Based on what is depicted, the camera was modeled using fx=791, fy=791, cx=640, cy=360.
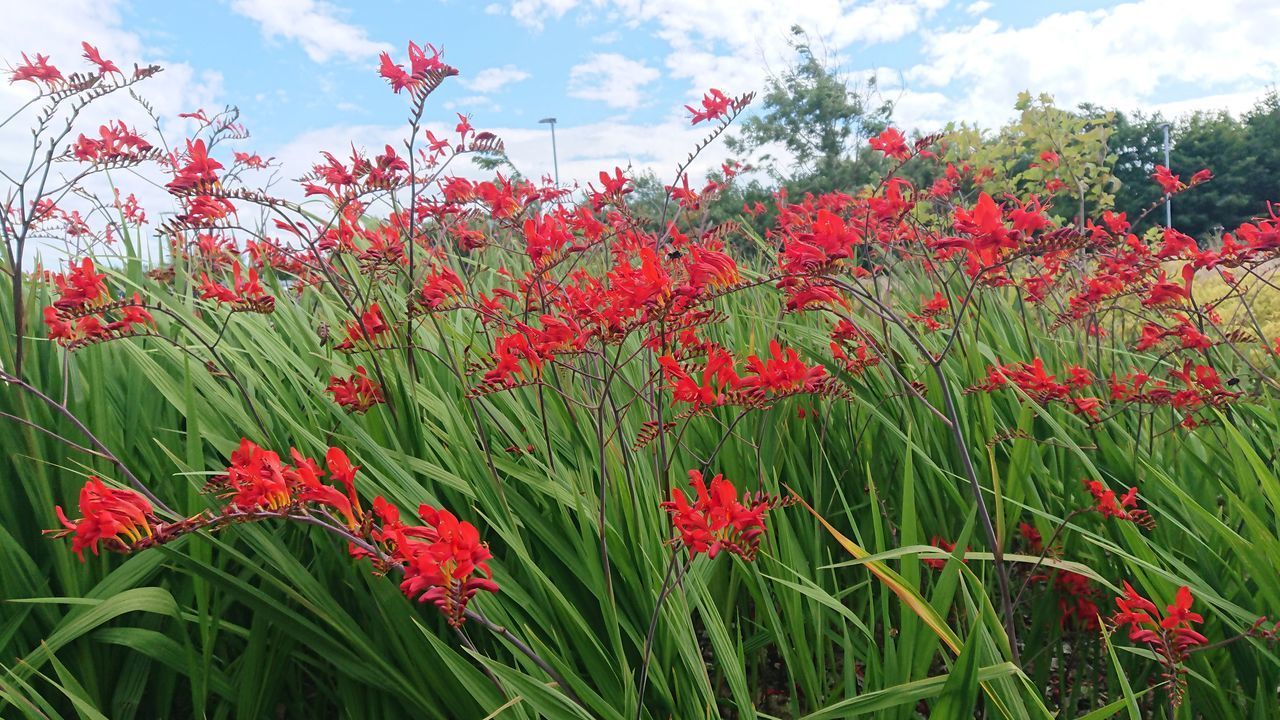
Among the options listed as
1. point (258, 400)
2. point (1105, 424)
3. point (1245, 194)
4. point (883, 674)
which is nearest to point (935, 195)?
point (1105, 424)

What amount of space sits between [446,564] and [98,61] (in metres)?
2.21

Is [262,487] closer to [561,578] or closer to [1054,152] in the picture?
[561,578]

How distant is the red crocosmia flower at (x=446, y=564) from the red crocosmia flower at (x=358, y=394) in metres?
0.87

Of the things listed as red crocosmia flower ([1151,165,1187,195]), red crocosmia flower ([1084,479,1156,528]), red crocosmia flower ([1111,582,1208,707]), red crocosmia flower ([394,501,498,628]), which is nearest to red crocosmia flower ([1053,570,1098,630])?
red crocosmia flower ([1084,479,1156,528])

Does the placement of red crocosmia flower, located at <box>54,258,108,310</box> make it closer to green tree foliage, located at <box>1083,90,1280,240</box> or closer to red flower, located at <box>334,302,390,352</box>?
red flower, located at <box>334,302,390,352</box>

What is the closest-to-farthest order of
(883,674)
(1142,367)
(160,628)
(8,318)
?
1. (883,674)
2. (160,628)
3. (8,318)
4. (1142,367)

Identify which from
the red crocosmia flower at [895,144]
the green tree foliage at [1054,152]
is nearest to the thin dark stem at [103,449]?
the red crocosmia flower at [895,144]

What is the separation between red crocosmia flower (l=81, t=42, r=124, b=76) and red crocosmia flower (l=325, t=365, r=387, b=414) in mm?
1283

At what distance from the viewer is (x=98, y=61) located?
7.57 ft

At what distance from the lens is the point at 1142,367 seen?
357 centimetres

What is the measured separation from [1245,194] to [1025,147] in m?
33.8

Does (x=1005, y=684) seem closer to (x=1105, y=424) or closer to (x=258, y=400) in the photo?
(x=1105, y=424)

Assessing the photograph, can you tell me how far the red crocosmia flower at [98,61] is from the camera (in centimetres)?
230

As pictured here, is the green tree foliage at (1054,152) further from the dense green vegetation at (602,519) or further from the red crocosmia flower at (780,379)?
the red crocosmia flower at (780,379)
